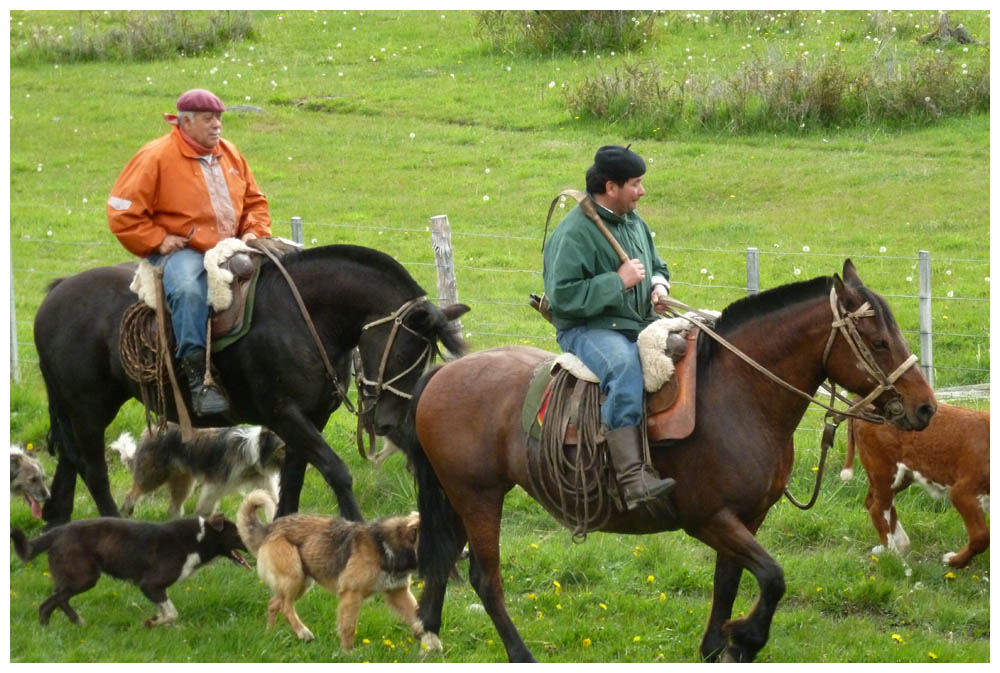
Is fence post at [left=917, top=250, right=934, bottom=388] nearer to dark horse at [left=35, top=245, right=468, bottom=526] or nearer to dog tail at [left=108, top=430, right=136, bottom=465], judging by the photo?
dark horse at [left=35, top=245, right=468, bottom=526]

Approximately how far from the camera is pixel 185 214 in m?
8.91

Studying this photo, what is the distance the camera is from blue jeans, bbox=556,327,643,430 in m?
6.60

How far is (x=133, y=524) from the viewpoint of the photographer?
8078mm

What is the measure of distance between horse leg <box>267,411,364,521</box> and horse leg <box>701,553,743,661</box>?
95.0 inches

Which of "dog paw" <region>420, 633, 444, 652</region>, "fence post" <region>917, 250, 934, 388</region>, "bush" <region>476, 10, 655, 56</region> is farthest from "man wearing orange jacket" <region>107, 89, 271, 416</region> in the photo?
"bush" <region>476, 10, 655, 56</region>

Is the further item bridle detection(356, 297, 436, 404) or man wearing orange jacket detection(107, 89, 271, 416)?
man wearing orange jacket detection(107, 89, 271, 416)

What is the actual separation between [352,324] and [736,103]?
1347 centimetres

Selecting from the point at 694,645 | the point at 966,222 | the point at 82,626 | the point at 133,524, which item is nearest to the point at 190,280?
the point at 133,524

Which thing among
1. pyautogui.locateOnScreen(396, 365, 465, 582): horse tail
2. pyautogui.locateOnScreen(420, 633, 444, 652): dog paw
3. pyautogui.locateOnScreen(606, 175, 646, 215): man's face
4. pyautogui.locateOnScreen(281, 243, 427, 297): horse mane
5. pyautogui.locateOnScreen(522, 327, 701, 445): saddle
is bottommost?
pyautogui.locateOnScreen(420, 633, 444, 652): dog paw

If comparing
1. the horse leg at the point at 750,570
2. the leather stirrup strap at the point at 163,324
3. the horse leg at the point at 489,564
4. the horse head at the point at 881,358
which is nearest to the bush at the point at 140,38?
the leather stirrup strap at the point at 163,324

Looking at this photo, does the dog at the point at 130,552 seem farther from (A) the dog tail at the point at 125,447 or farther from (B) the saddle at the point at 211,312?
(A) the dog tail at the point at 125,447

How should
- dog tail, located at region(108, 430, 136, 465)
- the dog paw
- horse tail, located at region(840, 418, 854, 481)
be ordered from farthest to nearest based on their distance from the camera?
dog tail, located at region(108, 430, 136, 465) < horse tail, located at region(840, 418, 854, 481) < the dog paw

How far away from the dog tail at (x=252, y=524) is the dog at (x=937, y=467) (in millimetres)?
4032

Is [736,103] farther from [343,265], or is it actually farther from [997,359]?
[343,265]
